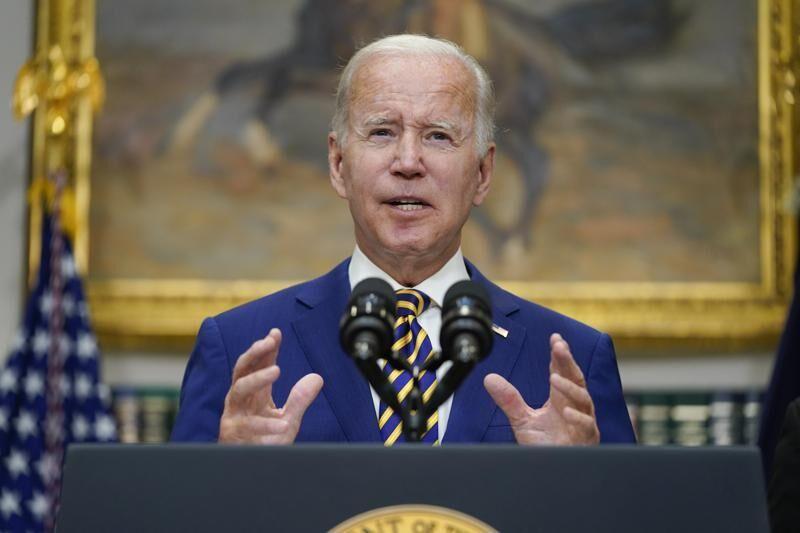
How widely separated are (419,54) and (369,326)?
1376 millimetres

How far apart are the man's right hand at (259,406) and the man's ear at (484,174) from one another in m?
1.11

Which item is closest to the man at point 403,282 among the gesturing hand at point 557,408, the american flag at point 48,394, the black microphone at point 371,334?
the gesturing hand at point 557,408

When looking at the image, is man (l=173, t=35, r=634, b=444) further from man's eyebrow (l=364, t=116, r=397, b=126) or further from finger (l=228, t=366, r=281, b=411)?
finger (l=228, t=366, r=281, b=411)

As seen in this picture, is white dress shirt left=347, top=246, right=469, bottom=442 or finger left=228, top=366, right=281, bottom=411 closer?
finger left=228, top=366, right=281, bottom=411

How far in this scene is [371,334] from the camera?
7.56 feet

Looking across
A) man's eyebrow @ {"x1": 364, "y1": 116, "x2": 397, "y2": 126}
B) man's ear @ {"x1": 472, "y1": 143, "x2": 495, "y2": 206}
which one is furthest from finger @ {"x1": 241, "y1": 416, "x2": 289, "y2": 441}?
man's ear @ {"x1": 472, "y1": 143, "x2": 495, "y2": 206}

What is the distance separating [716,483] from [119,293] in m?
5.08

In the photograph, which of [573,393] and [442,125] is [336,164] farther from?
[573,393]

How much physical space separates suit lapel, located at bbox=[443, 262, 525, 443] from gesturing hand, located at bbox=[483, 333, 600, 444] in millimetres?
277

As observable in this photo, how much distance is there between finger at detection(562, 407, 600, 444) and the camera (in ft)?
8.66

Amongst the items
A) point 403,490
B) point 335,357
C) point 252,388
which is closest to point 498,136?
point 335,357

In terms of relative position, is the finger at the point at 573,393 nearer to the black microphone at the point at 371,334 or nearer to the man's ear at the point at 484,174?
the black microphone at the point at 371,334

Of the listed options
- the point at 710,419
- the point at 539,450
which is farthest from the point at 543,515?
the point at 710,419

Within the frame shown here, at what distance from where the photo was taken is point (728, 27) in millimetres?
7234
